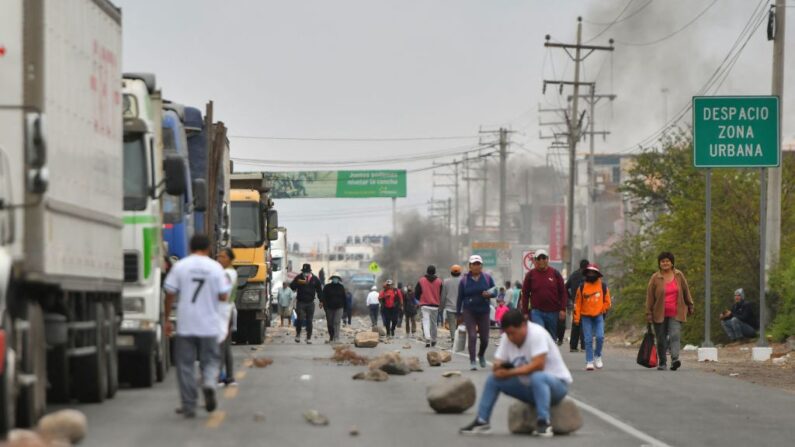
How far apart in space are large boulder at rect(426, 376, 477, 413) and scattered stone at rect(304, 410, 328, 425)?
142 cm

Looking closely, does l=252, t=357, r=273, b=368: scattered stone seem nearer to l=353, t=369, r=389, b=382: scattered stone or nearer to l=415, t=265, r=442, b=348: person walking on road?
l=353, t=369, r=389, b=382: scattered stone

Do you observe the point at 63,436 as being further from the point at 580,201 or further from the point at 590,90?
the point at 580,201

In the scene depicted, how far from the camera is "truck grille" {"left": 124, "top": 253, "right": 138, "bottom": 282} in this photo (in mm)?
20516

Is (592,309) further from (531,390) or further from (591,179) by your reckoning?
(591,179)

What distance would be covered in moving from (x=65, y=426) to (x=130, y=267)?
6.79 meters

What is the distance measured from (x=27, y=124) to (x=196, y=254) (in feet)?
8.75

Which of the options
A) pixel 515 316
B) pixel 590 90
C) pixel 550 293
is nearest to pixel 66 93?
pixel 515 316

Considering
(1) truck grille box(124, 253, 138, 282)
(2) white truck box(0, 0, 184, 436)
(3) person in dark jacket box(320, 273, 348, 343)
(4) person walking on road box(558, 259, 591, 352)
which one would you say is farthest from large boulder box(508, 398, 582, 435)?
(3) person in dark jacket box(320, 273, 348, 343)

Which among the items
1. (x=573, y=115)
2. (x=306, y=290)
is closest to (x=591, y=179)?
(x=573, y=115)

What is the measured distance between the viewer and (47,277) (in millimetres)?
14633

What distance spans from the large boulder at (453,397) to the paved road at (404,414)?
122mm

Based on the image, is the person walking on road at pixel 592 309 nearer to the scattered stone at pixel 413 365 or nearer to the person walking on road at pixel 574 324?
the scattered stone at pixel 413 365

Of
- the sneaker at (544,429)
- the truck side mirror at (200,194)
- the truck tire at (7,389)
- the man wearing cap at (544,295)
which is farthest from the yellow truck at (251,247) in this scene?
the truck tire at (7,389)

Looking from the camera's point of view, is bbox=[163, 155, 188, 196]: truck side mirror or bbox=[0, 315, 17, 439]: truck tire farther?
bbox=[163, 155, 188, 196]: truck side mirror
